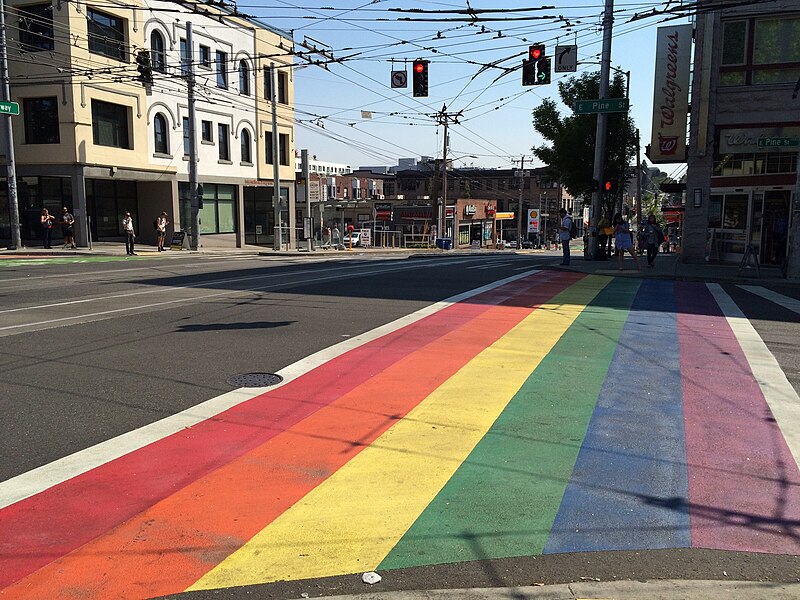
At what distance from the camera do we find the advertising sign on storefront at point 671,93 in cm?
2209

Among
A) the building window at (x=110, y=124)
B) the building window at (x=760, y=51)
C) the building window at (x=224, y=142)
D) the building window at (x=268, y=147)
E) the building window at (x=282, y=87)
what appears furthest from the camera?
the building window at (x=282, y=87)

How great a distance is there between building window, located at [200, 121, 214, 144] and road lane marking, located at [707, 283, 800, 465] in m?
31.8

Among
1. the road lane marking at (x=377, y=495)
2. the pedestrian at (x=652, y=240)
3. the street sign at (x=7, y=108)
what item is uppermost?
the street sign at (x=7, y=108)

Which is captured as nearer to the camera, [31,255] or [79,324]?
[79,324]

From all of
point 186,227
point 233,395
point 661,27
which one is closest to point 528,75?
point 661,27

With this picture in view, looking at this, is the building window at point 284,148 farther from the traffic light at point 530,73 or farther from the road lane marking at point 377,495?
the road lane marking at point 377,495

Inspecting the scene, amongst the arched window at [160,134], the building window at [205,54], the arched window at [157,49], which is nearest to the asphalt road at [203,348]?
the arched window at [160,134]

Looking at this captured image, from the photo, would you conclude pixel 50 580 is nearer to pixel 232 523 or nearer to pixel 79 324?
pixel 232 523

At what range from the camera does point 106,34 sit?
30.8 metres

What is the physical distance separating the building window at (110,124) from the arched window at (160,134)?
1885 millimetres

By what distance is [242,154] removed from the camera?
40.9 metres

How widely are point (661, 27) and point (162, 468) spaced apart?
74.1ft

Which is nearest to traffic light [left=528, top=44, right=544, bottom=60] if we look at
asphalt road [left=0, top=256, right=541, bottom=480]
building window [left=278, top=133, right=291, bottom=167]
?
asphalt road [left=0, top=256, right=541, bottom=480]

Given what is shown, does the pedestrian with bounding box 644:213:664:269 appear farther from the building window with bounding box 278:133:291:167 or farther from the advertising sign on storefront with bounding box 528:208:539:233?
the advertising sign on storefront with bounding box 528:208:539:233
